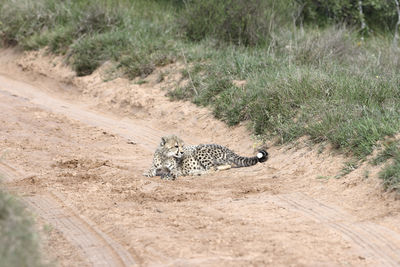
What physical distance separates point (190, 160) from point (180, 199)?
1630 millimetres

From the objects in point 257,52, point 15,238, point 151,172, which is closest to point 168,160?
point 151,172

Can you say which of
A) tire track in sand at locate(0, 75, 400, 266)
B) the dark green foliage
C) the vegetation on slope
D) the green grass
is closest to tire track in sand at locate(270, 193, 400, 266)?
tire track in sand at locate(0, 75, 400, 266)

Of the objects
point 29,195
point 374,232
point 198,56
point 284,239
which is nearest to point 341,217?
point 374,232

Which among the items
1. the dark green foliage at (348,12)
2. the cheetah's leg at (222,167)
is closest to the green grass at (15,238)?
the cheetah's leg at (222,167)

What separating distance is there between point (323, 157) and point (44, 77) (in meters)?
8.66

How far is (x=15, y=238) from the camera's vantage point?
4578 mm

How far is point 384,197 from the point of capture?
6.98 m

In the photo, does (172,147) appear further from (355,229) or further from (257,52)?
(257,52)

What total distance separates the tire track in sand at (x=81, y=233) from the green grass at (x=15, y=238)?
102 centimetres

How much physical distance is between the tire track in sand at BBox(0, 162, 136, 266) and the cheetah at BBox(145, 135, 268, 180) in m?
1.89

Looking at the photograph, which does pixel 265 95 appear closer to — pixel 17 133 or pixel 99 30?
pixel 17 133

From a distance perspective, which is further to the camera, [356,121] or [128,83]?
[128,83]

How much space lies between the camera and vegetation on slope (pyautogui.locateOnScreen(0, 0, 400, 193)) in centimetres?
935

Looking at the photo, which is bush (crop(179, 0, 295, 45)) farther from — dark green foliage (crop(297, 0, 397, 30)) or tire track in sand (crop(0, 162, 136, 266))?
tire track in sand (crop(0, 162, 136, 266))
